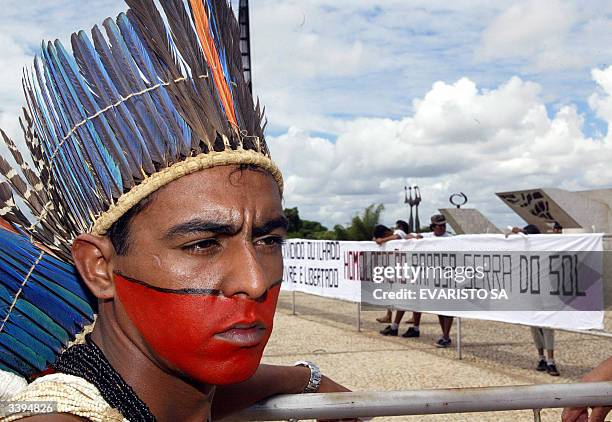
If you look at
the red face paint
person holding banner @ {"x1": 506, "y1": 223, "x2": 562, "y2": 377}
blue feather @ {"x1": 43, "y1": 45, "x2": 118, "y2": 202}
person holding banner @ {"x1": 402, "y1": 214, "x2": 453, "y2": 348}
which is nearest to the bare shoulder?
the red face paint

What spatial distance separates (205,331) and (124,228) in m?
0.29

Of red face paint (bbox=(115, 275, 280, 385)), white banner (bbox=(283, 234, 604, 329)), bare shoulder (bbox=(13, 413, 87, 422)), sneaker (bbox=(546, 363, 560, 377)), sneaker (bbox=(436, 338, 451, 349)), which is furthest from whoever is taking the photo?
sneaker (bbox=(436, 338, 451, 349))

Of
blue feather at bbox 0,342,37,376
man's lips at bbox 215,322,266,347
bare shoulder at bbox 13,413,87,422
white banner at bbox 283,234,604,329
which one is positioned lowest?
white banner at bbox 283,234,604,329

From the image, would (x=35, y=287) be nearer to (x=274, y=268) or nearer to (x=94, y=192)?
(x=94, y=192)

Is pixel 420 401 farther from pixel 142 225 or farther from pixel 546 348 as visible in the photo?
pixel 546 348

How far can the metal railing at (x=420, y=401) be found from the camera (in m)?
1.86

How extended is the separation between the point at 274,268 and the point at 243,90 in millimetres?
453

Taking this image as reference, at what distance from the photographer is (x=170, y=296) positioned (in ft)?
4.63

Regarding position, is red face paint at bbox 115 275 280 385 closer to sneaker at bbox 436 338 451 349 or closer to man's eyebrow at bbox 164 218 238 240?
man's eyebrow at bbox 164 218 238 240

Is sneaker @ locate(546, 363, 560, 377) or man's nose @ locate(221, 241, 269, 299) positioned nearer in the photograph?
man's nose @ locate(221, 241, 269, 299)

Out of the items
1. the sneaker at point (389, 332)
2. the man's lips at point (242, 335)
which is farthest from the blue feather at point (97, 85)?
the sneaker at point (389, 332)

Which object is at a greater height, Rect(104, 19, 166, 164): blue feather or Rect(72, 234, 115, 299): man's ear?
Rect(104, 19, 166, 164): blue feather

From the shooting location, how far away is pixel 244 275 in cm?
142

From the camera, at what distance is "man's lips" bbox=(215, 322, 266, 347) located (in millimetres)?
1400
